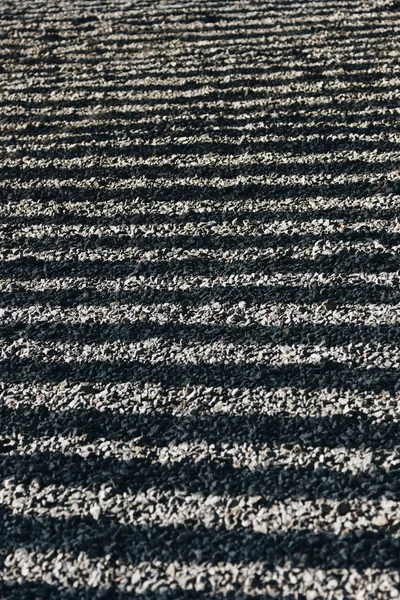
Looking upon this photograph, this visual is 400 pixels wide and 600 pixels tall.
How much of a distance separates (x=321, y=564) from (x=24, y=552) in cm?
87

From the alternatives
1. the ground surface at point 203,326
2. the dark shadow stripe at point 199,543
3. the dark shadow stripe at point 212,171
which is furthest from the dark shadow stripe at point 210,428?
the dark shadow stripe at point 212,171

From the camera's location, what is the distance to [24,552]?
2543 mm

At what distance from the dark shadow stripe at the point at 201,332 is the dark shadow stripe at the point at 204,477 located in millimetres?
681

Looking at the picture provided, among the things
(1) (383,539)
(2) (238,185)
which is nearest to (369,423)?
(1) (383,539)

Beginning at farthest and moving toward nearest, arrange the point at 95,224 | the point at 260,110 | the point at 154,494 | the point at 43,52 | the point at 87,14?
the point at 87,14
the point at 43,52
the point at 260,110
the point at 95,224
the point at 154,494

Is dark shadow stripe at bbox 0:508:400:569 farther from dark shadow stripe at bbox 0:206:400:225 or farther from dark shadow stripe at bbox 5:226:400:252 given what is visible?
dark shadow stripe at bbox 0:206:400:225

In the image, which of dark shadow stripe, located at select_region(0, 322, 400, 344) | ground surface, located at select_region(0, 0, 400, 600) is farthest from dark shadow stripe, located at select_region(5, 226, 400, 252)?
dark shadow stripe, located at select_region(0, 322, 400, 344)

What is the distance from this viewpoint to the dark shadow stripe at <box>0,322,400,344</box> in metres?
3.31

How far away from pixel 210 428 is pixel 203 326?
620 millimetres

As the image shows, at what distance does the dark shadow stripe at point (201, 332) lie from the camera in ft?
10.9

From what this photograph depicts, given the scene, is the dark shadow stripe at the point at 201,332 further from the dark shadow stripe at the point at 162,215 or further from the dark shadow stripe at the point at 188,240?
the dark shadow stripe at the point at 162,215

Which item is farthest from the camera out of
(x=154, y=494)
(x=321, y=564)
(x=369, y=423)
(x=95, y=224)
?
(x=95, y=224)

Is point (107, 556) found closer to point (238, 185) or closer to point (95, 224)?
point (95, 224)

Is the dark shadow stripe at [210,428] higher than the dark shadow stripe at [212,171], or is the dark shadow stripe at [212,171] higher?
the dark shadow stripe at [212,171]
